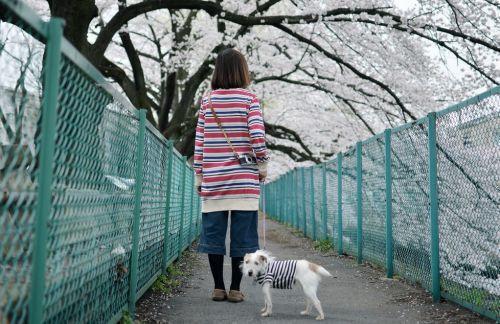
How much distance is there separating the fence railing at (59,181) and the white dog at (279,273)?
932mm

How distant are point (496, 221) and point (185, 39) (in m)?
12.8

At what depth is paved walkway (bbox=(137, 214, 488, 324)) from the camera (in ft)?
13.6

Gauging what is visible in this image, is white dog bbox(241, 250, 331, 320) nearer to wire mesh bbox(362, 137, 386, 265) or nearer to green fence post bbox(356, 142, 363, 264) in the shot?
wire mesh bbox(362, 137, 386, 265)

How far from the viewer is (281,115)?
26.1 meters

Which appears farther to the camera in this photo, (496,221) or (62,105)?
(496,221)

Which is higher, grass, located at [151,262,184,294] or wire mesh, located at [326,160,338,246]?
wire mesh, located at [326,160,338,246]

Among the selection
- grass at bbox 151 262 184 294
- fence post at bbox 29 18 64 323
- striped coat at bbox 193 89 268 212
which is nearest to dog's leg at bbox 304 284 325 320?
striped coat at bbox 193 89 268 212

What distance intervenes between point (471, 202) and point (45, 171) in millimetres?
3144

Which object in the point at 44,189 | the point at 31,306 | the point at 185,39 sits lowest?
the point at 31,306

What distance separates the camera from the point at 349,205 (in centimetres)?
862

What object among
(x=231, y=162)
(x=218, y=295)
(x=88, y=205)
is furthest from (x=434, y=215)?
(x=88, y=205)

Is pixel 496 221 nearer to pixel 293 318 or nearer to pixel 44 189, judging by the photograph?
pixel 293 318

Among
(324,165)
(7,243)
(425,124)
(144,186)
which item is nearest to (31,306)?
(7,243)

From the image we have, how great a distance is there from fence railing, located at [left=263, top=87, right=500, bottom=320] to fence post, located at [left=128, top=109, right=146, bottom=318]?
2352mm
